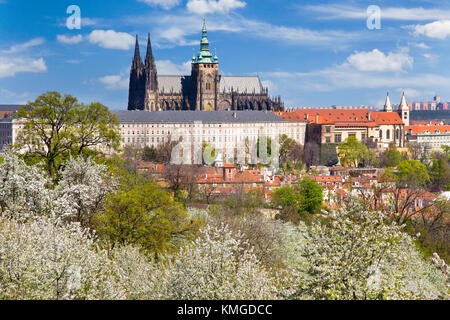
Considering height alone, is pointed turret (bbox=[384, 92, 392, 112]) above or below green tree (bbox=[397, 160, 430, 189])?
above

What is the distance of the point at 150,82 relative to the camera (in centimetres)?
10600

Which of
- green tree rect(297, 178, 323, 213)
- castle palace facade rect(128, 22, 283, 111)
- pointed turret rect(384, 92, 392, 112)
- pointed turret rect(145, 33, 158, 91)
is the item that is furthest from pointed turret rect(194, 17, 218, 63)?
green tree rect(297, 178, 323, 213)

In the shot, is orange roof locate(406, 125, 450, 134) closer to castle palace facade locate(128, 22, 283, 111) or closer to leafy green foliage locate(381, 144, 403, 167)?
castle palace facade locate(128, 22, 283, 111)

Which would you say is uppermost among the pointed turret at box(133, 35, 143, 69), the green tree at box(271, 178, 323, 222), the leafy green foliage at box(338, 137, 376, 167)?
the pointed turret at box(133, 35, 143, 69)

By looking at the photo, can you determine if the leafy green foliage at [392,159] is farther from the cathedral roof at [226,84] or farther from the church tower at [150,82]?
the church tower at [150,82]

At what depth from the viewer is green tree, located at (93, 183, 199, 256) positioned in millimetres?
20641

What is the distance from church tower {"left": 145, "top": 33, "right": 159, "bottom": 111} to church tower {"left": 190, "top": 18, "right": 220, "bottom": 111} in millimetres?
6494

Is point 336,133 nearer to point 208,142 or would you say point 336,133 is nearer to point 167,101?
point 208,142

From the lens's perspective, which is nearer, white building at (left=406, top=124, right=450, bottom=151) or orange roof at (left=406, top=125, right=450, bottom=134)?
white building at (left=406, top=124, right=450, bottom=151)

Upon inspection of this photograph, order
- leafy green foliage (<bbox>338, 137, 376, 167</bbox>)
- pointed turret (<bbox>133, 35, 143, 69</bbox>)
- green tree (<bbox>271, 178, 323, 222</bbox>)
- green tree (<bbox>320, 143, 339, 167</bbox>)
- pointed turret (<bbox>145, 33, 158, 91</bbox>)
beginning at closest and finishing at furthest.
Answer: green tree (<bbox>271, 178, 323, 222</bbox>)
leafy green foliage (<bbox>338, 137, 376, 167</bbox>)
green tree (<bbox>320, 143, 339, 167</bbox>)
pointed turret (<bbox>145, 33, 158, 91</bbox>)
pointed turret (<bbox>133, 35, 143, 69</bbox>)

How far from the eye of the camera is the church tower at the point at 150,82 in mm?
105125

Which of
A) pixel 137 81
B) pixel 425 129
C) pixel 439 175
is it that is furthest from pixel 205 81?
pixel 439 175

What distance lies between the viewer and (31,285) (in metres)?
11.7

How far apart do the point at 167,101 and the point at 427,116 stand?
85963 mm
